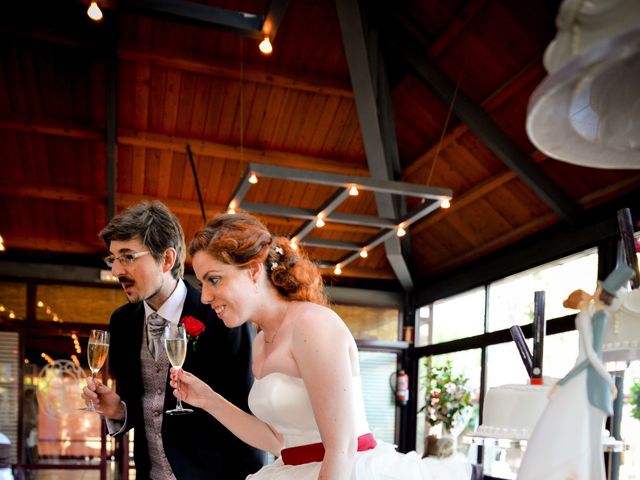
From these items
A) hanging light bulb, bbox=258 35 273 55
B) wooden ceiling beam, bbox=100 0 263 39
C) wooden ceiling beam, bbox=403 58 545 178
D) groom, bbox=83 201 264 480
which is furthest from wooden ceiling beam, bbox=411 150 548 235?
groom, bbox=83 201 264 480

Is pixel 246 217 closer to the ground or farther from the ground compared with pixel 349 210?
A: closer to the ground

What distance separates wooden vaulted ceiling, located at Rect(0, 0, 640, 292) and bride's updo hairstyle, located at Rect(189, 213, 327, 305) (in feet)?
14.1

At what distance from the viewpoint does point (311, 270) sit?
209cm

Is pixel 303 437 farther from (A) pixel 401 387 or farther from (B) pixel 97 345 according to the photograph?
(A) pixel 401 387

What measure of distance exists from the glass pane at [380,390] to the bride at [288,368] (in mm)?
8826

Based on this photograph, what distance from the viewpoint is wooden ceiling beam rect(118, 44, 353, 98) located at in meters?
7.40

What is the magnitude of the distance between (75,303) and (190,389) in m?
8.35

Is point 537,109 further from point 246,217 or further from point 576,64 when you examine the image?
point 246,217

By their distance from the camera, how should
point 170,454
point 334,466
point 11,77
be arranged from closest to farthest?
point 334,466
point 170,454
point 11,77

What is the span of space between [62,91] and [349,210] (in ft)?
13.0

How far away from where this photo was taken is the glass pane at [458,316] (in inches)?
366

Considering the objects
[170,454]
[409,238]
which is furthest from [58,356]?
[170,454]

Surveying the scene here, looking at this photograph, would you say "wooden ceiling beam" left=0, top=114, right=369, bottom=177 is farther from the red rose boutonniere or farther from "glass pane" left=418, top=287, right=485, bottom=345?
the red rose boutonniere

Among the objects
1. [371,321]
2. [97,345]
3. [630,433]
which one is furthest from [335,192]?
[371,321]
